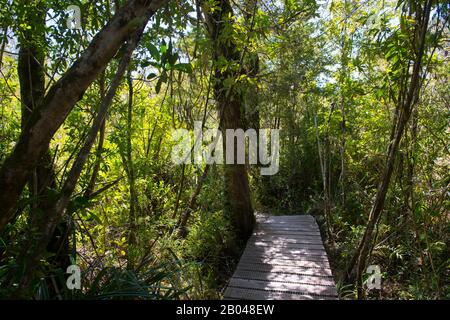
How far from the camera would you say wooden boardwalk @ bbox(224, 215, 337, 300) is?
276cm

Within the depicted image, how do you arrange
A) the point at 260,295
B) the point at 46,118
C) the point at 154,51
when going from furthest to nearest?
the point at 260,295
the point at 154,51
the point at 46,118

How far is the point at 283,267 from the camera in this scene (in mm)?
3270

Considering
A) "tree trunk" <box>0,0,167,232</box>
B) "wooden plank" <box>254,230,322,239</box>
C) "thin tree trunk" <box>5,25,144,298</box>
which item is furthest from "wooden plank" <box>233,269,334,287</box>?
"tree trunk" <box>0,0,167,232</box>

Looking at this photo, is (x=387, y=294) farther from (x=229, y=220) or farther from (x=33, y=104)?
(x=33, y=104)

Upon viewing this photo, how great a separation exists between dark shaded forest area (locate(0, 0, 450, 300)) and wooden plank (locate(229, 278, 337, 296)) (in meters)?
0.31

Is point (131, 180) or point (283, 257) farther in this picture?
point (283, 257)

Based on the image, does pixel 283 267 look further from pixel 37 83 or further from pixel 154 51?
pixel 37 83

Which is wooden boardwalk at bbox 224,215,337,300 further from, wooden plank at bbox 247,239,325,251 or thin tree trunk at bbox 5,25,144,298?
thin tree trunk at bbox 5,25,144,298

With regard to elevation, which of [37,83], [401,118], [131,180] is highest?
[37,83]

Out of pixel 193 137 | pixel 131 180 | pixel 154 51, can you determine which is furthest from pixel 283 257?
pixel 154 51

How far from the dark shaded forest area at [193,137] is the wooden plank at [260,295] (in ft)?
0.95

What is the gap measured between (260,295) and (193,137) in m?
1.88
